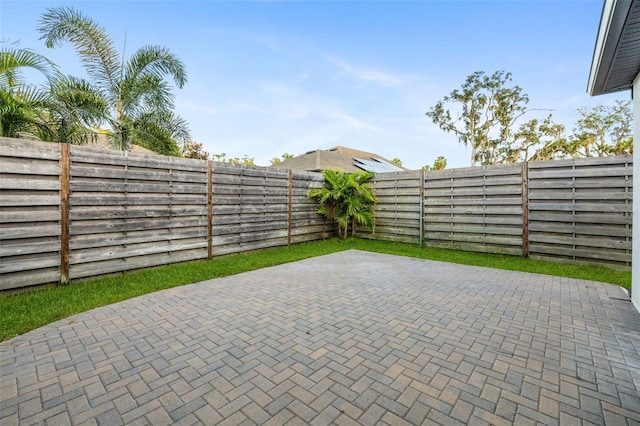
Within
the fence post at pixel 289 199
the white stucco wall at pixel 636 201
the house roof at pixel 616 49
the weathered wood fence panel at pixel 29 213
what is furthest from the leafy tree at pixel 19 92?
the white stucco wall at pixel 636 201

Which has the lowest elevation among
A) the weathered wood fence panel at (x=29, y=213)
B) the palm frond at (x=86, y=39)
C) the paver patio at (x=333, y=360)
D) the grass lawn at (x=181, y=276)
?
the paver patio at (x=333, y=360)

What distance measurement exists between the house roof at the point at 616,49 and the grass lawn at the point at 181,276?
112 inches

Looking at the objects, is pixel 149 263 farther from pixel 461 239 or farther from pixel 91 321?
pixel 461 239

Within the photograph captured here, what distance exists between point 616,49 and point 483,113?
20.5m

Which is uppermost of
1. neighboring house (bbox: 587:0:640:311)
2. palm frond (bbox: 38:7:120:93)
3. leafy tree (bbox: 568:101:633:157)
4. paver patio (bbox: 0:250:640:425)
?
leafy tree (bbox: 568:101:633:157)

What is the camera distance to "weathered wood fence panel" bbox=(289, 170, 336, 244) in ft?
23.7

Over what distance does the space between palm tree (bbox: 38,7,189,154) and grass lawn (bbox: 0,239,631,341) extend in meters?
3.87

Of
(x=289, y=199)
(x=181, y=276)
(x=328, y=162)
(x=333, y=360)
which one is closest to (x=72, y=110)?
(x=181, y=276)

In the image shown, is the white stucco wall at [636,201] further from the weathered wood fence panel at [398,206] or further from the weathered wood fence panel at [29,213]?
the weathered wood fence panel at [29,213]

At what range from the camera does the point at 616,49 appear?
8.54ft

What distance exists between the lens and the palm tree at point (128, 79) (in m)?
5.83

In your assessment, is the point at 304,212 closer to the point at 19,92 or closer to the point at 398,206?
the point at 398,206

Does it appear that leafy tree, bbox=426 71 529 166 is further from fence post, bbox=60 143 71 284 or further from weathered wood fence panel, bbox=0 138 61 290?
weathered wood fence panel, bbox=0 138 61 290

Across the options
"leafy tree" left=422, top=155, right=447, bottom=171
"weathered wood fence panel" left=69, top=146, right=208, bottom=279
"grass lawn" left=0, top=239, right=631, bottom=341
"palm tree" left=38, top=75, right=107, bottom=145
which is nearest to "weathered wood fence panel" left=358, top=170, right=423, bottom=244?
"grass lawn" left=0, top=239, right=631, bottom=341
